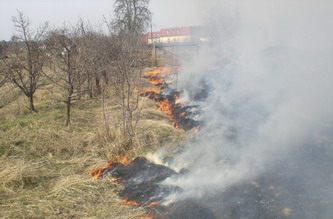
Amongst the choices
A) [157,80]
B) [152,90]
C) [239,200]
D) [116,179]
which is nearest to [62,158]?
[116,179]

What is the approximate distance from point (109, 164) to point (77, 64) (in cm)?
327

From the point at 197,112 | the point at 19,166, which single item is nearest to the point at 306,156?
the point at 197,112

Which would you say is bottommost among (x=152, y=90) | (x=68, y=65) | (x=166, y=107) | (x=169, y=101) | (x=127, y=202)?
(x=127, y=202)

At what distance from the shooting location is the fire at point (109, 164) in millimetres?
4452

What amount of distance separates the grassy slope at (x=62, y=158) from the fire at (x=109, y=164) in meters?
0.15

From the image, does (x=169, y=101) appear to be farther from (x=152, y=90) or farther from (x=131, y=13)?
(x=131, y=13)

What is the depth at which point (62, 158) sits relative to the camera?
5203 mm

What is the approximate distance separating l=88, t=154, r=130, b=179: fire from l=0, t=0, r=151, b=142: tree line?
65 cm

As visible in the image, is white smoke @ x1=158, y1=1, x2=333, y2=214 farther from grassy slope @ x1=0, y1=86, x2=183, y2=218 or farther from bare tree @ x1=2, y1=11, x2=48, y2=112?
bare tree @ x1=2, y1=11, x2=48, y2=112

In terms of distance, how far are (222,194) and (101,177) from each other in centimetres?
210

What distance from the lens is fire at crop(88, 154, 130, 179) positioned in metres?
4.45

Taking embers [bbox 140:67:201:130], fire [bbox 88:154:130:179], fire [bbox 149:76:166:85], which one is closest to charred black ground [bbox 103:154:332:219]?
fire [bbox 88:154:130:179]

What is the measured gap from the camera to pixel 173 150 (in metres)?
5.01

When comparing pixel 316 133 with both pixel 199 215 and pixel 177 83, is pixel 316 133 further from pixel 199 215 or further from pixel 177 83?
pixel 177 83
